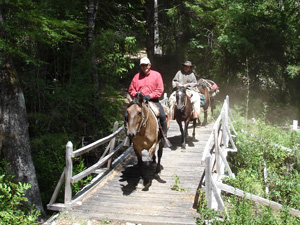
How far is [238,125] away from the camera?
1438 cm

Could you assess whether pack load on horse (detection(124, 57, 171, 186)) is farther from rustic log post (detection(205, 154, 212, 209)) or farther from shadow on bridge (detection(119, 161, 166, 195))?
rustic log post (detection(205, 154, 212, 209))

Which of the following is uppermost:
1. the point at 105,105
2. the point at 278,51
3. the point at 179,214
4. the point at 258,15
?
the point at 258,15

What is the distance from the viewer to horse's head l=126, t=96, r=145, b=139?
6.00 meters

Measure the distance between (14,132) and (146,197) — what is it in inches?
146

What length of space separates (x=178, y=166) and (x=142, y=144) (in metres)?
2.06

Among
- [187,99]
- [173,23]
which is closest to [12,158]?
[187,99]

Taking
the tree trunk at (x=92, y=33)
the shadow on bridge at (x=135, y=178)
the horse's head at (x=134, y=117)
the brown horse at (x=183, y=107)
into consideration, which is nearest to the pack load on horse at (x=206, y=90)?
the brown horse at (x=183, y=107)

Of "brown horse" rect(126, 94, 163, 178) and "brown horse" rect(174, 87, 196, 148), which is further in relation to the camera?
"brown horse" rect(174, 87, 196, 148)

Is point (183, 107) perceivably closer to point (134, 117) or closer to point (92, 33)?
point (134, 117)

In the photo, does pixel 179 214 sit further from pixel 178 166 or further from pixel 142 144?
pixel 178 166

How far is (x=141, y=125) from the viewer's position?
6426mm

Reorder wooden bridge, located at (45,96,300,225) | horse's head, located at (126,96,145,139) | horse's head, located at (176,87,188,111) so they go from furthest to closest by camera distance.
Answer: horse's head, located at (176,87,188,111)
horse's head, located at (126,96,145,139)
wooden bridge, located at (45,96,300,225)

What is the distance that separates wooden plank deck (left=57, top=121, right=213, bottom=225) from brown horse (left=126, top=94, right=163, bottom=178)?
2.79ft

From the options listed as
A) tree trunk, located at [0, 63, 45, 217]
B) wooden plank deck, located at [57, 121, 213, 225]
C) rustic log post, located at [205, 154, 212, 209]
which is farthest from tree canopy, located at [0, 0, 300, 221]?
rustic log post, located at [205, 154, 212, 209]
